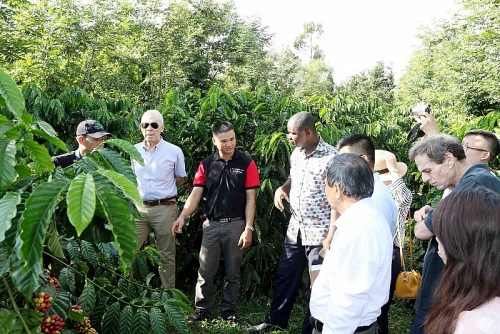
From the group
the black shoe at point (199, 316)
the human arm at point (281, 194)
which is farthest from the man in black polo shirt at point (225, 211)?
the human arm at point (281, 194)

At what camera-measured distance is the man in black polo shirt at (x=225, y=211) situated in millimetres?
4254

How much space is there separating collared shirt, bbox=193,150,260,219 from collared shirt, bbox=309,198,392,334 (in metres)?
2.07

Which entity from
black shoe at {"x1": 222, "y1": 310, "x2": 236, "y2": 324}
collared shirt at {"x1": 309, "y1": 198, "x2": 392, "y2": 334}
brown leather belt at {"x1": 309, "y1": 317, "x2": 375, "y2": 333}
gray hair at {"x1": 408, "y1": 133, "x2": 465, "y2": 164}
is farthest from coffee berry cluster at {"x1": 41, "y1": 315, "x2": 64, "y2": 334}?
black shoe at {"x1": 222, "y1": 310, "x2": 236, "y2": 324}

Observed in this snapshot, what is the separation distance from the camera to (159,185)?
14.5 feet

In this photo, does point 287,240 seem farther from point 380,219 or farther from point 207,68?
point 207,68

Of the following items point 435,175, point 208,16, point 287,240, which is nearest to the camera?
point 435,175

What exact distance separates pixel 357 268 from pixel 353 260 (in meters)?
0.04

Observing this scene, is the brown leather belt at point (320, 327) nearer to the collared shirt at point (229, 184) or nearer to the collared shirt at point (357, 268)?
the collared shirt at point (357, 268)

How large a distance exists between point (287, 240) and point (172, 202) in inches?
45.3

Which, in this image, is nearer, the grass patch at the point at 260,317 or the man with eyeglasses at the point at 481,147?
the man with eyeglasses at the point at 481,147

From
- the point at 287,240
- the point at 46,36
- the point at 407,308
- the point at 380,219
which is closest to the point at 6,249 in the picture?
the point at 380,219

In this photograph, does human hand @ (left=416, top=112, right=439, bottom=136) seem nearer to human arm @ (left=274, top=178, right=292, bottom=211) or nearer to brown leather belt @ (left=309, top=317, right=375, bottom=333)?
human arm @ (left=274, top=178, right=292, bottom=211)

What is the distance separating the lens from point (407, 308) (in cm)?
488

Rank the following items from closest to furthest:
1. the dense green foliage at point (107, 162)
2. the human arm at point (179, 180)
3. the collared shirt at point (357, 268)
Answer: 1. the dense green foliage at point (107, 162)
2. the collared shirt at point (357, 268)
3. the human arm at point (179, 180)
